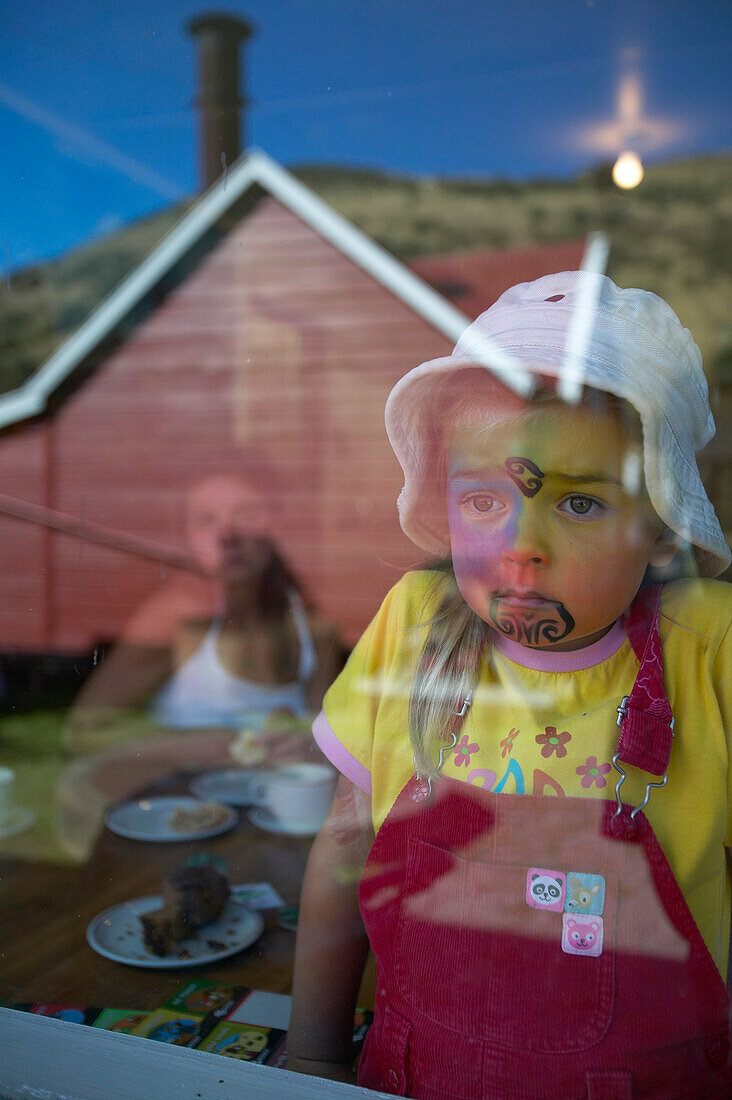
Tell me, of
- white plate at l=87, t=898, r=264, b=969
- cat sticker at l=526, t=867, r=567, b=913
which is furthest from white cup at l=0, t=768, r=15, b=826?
→ cat sticker at l=526, t=867, r=567, b=913

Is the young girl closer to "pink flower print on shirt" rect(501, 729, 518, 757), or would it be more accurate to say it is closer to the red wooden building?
"pink flower print on shirt" rect(501, 729, 518, 757)

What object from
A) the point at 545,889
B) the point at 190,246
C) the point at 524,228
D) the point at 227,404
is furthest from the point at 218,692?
the point at 227,404

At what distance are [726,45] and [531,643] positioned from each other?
40.3 inches

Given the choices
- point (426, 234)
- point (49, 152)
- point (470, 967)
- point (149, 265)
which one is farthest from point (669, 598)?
point (149, 265)

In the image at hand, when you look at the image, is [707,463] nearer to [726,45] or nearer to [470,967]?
[470,967]

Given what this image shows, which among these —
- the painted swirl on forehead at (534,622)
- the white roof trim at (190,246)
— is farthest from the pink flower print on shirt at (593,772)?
the white roof trim at (190,246)

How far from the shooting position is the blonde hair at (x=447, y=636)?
763 mm

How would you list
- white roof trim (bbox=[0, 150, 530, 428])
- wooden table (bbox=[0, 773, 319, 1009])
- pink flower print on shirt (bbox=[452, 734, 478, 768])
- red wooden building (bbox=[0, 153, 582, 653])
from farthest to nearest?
white roof trim (bbox=[0, 150, 530, 428]), red wooden building (bbox=[0, 153, 582, 653]), wooden table (bbox=[0, 773, 319, 1009]), pink flower print on shirt (bbox=[452, 734, 478, 768])

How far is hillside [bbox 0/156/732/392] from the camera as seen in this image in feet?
4.32

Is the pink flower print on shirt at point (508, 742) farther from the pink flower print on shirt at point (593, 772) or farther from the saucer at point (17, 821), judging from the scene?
the saucer at point (17, 821)

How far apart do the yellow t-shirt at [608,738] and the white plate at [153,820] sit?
0.72 m

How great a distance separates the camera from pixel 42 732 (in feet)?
5.78

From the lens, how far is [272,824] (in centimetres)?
147

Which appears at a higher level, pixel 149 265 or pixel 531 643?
pixel 149 265
